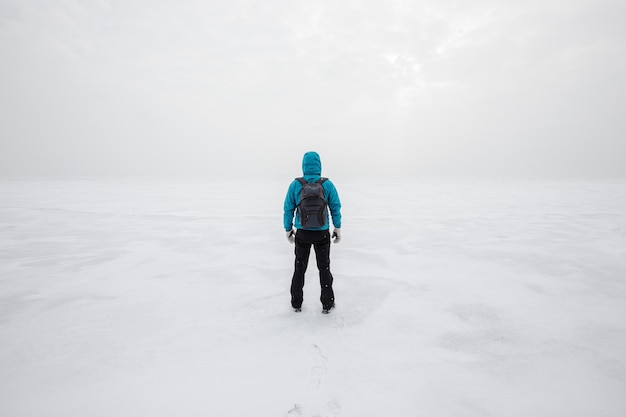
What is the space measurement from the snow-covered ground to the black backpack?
1.12 m

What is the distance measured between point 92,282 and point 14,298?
866mm

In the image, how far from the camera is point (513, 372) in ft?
8.36

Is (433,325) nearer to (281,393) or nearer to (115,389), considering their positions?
(281,393)

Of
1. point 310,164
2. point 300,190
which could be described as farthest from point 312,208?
point 310,164

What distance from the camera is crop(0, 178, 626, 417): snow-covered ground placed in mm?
2248

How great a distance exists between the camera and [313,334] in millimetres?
3131

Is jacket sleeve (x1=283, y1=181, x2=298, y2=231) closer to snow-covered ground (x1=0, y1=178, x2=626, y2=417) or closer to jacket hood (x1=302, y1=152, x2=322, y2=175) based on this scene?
jacket hood (x1=302, y1=152, x2=322, y2=175)

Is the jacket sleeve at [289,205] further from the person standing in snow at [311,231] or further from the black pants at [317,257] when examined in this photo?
the black pants at [317,257]

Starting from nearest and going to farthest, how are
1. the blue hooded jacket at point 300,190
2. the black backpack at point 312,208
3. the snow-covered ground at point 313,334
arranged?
the snow-covered ground at point 313,334
the black backpack at point 312,208
the blue hooded jacket at point 300,190

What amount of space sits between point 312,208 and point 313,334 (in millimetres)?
1326

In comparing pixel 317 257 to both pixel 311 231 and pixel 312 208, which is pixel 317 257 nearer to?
pixel 311 231

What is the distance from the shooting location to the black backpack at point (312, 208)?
132 inches

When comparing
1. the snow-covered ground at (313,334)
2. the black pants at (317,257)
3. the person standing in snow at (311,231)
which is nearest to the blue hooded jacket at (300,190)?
the person standing in snow at (311,231)

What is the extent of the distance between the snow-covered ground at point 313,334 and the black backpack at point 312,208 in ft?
3.66
